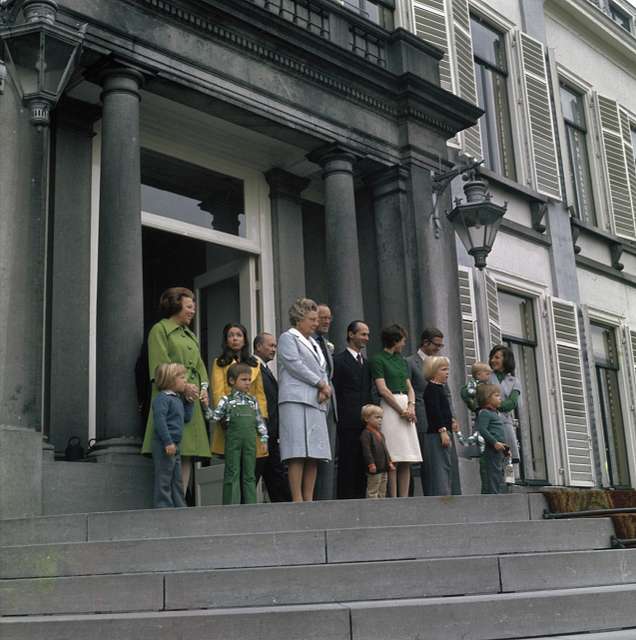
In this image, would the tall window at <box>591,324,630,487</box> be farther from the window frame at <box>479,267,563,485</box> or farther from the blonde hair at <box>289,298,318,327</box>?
the blonde hair at <box>289,298,318,327</box>

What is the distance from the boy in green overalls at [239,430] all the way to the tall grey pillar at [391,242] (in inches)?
133

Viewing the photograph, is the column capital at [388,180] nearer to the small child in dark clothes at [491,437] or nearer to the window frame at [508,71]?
the window frame at [508,71]

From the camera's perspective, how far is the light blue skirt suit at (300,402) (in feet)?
21.8

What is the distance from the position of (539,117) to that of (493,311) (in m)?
3.52

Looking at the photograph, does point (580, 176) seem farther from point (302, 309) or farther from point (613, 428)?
point (302, 309)

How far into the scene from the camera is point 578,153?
1507cm

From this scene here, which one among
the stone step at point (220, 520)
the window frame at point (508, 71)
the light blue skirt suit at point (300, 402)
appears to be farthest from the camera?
the window frame at point (508, 71)

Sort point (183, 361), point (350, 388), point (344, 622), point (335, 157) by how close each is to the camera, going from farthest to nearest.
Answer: point (335, 157) → point (350, 388) → point (183, 361) → point (344, 622)

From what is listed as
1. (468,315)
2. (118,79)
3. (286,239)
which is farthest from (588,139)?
(118,79)

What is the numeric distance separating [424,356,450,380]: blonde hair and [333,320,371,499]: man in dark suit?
0.63 m

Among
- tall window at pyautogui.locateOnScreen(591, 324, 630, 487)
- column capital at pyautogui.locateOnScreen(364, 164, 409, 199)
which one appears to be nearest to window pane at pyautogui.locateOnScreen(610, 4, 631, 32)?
tall window at pyautogui.locateOnScreen(591, 324, 630, 487)

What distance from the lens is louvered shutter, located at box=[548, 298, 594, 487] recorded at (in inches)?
483

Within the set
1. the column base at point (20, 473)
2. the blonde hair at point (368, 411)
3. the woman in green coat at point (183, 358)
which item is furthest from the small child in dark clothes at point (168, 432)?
the blonde hair at point (368, 411)

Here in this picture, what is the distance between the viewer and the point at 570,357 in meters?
12.7
